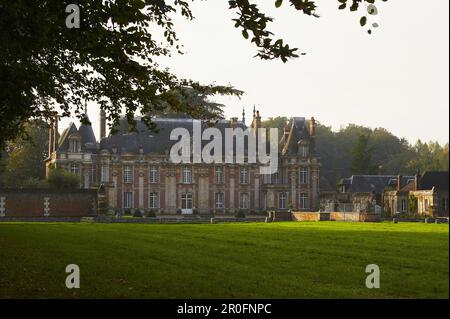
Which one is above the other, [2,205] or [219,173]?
[219,173]

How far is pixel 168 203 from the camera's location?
200 feet

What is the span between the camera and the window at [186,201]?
61.5m

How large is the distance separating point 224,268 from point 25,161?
5220 centimetres

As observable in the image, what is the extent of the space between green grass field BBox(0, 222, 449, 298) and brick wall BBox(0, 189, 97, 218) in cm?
2875

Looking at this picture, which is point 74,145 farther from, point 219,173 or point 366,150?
point 366,150

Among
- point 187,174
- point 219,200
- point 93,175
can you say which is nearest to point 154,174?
point 187,174

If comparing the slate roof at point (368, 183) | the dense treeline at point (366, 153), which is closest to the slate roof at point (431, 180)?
the slate roof at point (368, 183)

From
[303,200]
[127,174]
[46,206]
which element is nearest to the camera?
[46,206]

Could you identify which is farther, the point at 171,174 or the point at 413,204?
the point at 171,174

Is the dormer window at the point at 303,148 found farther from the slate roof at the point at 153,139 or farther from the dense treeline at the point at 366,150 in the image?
the dense treeline at the point at 366,150

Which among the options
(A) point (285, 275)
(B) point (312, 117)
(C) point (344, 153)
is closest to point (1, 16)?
(A) point (285, 275)

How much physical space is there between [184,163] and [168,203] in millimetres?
3774

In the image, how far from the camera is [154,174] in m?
61.3

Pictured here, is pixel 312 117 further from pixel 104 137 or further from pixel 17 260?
pixel 17 260
